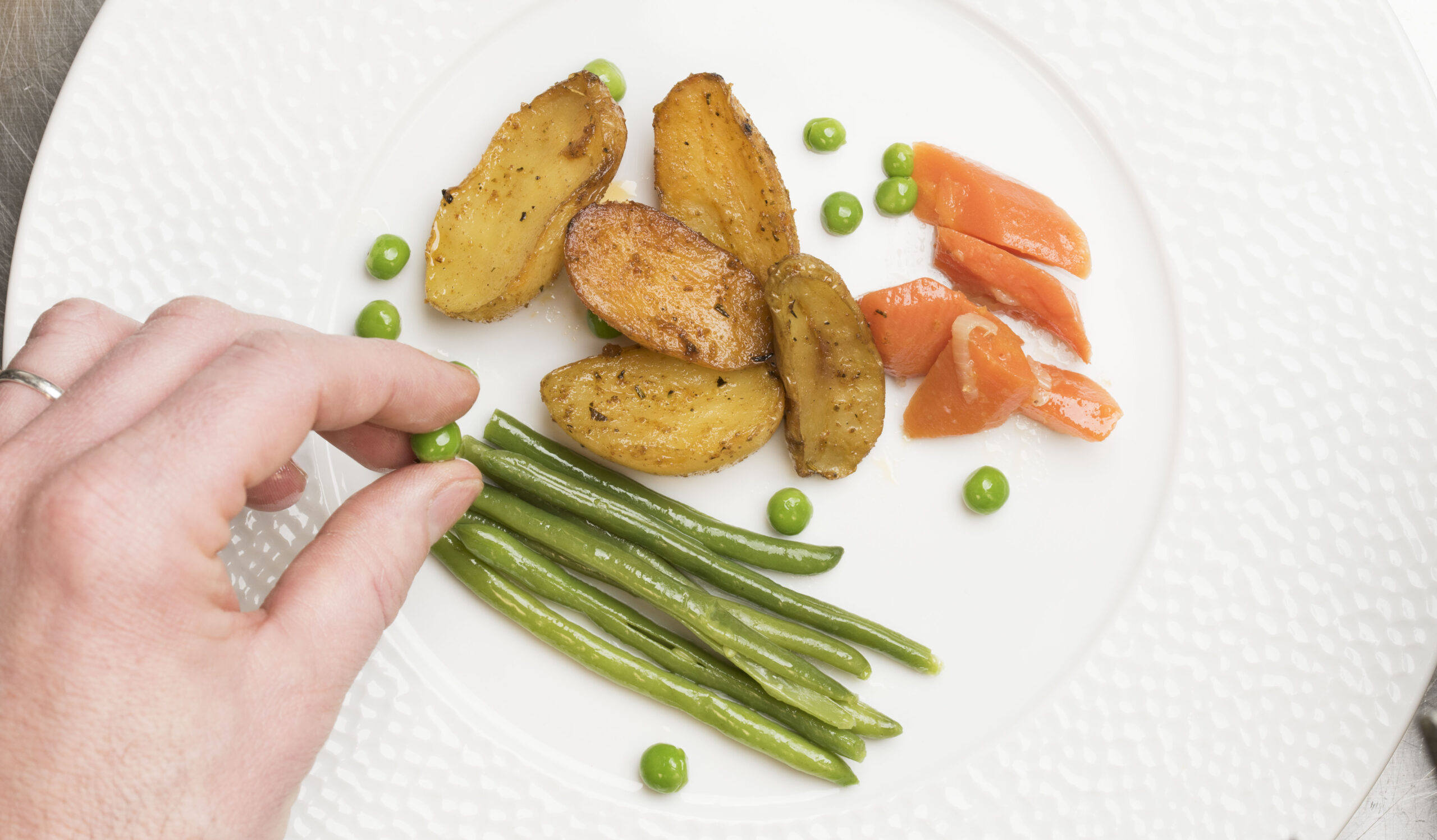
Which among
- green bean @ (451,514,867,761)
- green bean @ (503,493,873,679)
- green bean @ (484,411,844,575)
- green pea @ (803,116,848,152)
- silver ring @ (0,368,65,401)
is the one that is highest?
green pea @ (803,116,848,152)

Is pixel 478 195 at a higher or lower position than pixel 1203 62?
lower

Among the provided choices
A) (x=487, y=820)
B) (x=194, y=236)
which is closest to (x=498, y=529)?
(x=487, y=820)

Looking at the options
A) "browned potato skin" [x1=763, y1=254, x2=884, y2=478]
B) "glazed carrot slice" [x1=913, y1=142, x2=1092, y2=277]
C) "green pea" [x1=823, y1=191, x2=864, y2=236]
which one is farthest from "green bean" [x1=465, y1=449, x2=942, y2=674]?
"glazed carrot slice" [x1=913, y1=142, x2=1092, y2=277]

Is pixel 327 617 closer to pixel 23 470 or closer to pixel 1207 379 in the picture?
pixel 23 470

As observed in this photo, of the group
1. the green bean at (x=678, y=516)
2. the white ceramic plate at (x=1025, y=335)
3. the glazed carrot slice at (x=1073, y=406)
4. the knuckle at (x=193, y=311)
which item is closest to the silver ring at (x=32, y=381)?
the knuckle at (x=193, y=311)

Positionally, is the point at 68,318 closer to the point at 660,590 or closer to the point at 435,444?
the point at 435,444

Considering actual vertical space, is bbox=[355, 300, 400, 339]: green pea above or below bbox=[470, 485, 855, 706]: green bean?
above

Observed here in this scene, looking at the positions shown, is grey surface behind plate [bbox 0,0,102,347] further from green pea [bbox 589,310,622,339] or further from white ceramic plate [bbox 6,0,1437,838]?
green pea [bbox 589,310,622,339]
